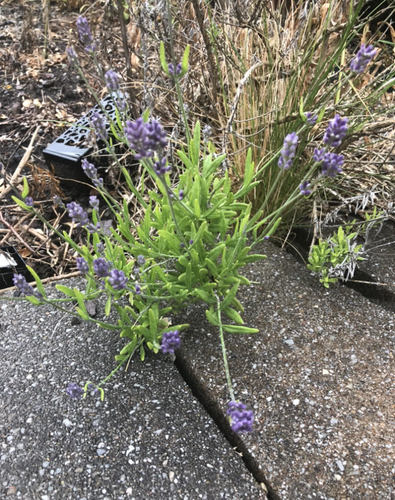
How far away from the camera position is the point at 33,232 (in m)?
2.44

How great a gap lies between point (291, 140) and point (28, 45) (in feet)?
11.8

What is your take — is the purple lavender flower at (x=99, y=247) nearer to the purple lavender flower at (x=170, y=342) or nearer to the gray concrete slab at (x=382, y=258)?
the purple lavender flower at (x=170, y=342)

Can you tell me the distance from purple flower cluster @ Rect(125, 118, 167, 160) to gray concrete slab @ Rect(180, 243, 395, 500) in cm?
90

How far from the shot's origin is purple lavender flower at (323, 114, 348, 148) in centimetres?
99

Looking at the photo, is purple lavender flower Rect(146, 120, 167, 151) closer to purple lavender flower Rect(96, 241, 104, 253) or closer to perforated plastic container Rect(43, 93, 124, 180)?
purple lavender flower Rect(96, 241, 104, 253)

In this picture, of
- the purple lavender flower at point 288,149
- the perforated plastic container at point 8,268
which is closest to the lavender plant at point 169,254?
the purple lavender flower at point 288,149

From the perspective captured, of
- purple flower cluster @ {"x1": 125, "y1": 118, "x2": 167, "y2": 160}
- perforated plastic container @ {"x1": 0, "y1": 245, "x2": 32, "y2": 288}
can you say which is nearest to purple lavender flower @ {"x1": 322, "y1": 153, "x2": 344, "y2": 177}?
purple flower cluster @ {"x1": 125, "y1": 118, "x2": 167, "y2": 160}

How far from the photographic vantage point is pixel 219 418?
1462mm

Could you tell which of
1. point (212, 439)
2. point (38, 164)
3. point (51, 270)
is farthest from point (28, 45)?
point (212, 439)

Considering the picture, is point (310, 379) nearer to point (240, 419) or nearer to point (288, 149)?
point (240, 419)

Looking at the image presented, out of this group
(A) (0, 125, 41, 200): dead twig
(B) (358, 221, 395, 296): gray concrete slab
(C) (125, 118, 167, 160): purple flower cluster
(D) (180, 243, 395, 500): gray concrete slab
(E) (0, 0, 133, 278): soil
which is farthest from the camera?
(A) (0, 125, 41, 200): dead twig

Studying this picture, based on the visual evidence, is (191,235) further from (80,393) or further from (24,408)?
(24,408)

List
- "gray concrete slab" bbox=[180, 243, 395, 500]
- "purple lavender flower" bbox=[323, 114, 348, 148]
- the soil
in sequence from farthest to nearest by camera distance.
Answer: the soil
"gray concrete slab" bbox=[180, 243, 395, 500]
"purple lavender flower" bbox=[323, 114, 348, 148]

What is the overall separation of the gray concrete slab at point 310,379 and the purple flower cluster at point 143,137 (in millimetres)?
897
